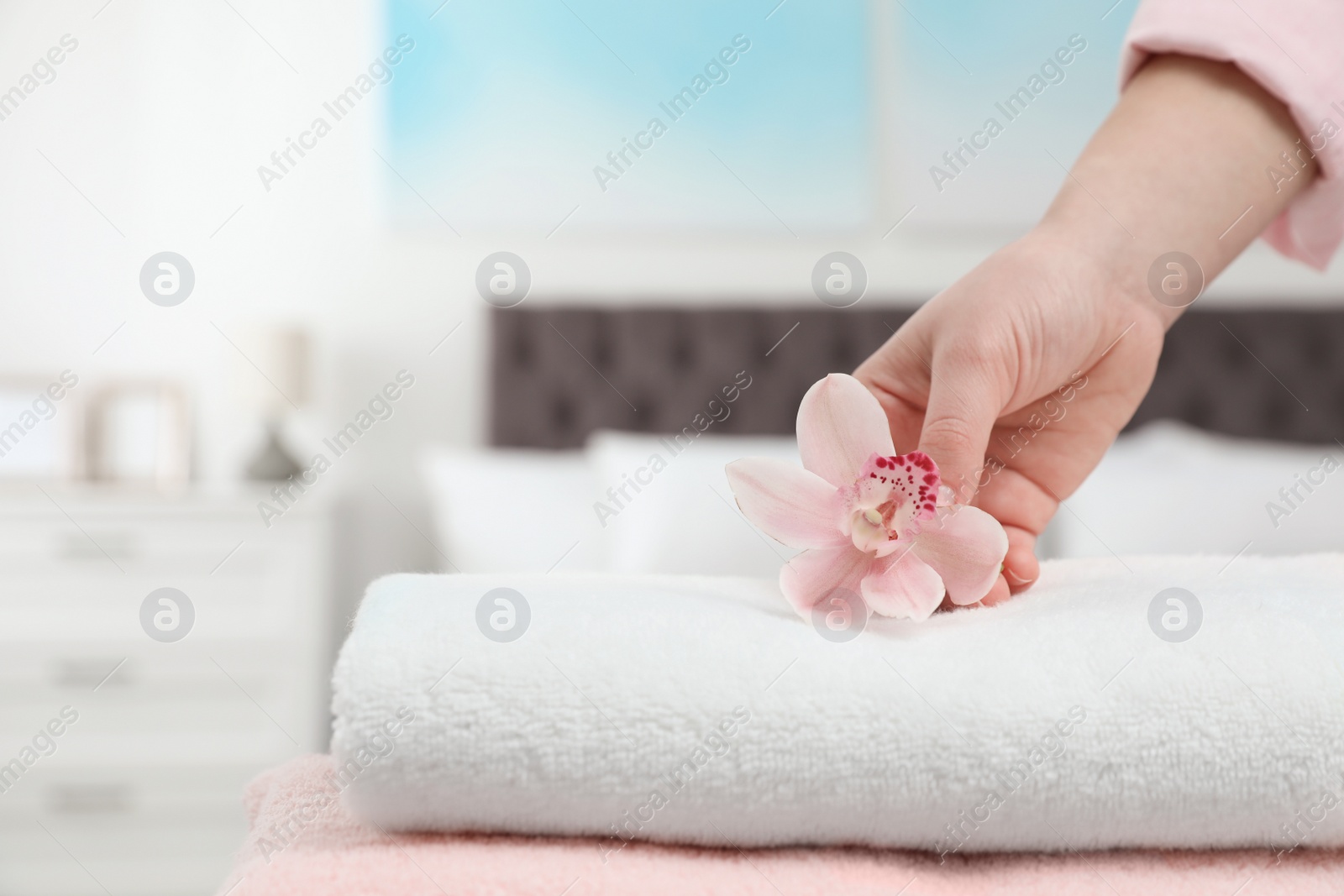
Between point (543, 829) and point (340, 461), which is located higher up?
point (340, 461)

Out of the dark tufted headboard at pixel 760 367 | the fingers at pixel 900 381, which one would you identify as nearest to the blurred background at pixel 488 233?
the dark tufted headboard at pixel 760 367

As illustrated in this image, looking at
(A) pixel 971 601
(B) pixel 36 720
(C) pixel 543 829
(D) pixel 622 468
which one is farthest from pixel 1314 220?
(B) pixel 36 720

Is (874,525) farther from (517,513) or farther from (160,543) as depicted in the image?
(160,543)

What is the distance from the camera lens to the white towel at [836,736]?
15.1 inches

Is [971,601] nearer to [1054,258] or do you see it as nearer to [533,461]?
[1054,258]

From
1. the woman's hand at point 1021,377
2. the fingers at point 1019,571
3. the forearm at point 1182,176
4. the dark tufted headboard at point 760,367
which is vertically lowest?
the fingers at point 1019,571

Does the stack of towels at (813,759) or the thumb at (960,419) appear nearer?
the stack of towels at (813,759)

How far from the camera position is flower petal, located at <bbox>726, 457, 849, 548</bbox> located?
0.51m

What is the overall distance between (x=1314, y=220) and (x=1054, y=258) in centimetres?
28

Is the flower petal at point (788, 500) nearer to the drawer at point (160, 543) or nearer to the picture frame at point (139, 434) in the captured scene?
the drawer at point (160, 543)

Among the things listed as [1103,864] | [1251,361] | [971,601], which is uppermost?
[1251,361]

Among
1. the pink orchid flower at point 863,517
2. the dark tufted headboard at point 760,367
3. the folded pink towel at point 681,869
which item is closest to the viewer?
the folded pink towel at point 681,869

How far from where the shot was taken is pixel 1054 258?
0.63 m

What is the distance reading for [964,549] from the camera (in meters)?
0.50
